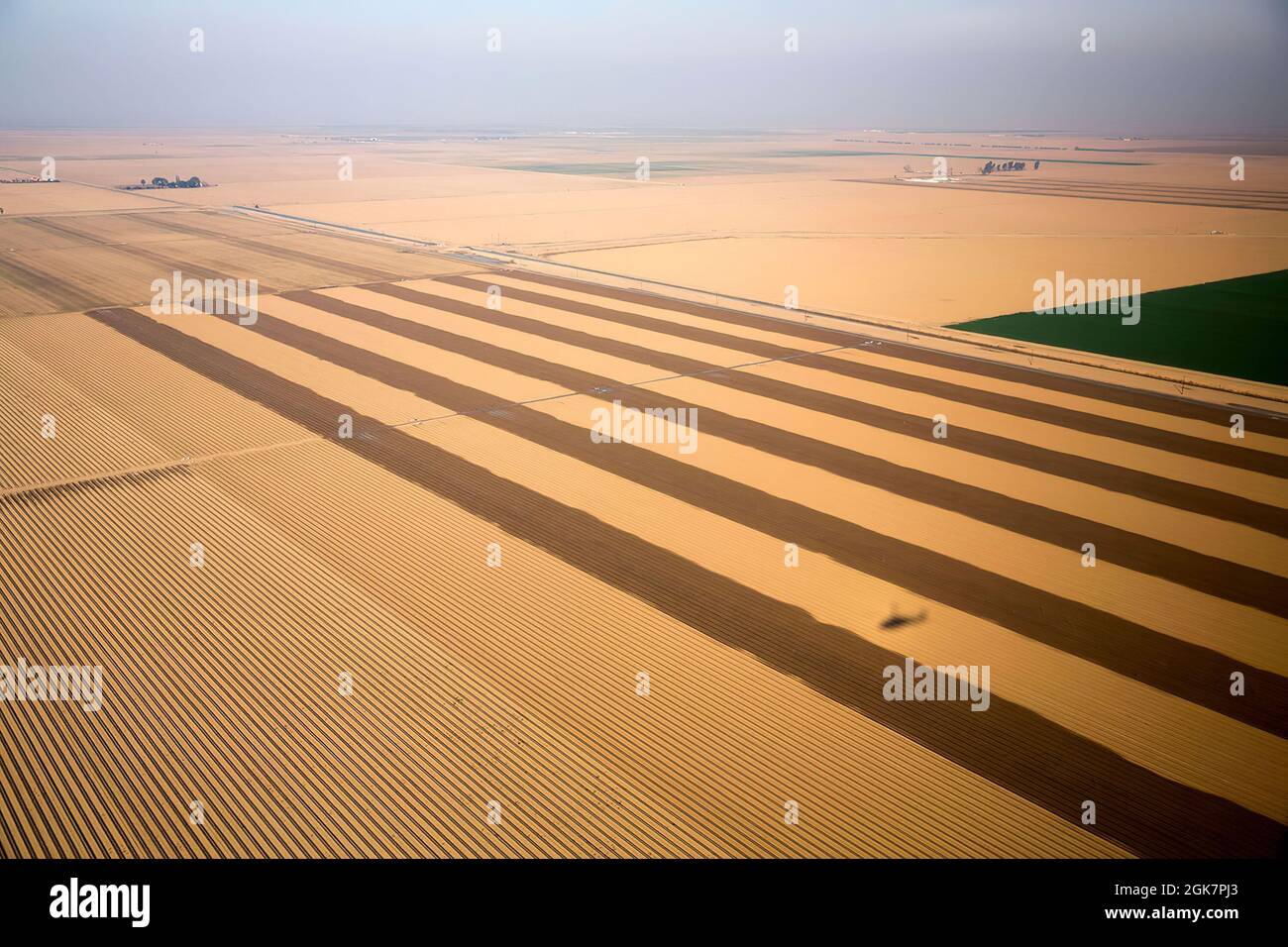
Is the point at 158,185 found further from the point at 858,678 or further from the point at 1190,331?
the point at 858,678

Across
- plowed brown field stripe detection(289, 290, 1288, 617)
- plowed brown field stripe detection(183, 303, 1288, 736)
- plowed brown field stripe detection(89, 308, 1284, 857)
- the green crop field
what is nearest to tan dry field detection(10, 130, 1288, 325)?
the green crop field

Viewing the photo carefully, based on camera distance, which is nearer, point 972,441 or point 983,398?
point 972,441

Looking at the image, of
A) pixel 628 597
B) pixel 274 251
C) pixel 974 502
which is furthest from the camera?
pixel 274 251

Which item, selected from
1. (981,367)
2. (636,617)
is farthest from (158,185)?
(636,617)

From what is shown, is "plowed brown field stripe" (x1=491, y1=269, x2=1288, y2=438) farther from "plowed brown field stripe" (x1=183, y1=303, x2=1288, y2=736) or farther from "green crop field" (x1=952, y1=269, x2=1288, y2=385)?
"plowed brown field stripe" (x1=183, y1=303, x2=1288, y2=736)
